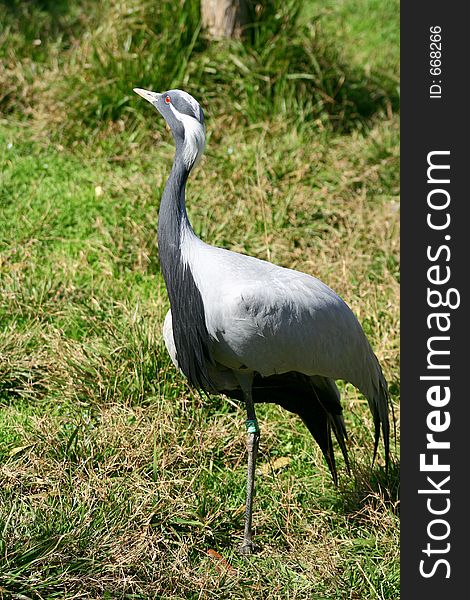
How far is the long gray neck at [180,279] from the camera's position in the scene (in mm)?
3596

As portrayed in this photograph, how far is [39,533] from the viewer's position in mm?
3395

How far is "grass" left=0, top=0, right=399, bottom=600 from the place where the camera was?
11.8 ft

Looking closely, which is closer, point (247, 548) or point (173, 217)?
point (173, 217)

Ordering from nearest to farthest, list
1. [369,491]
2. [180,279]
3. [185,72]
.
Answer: [180,279] → [369,491] → [185,72]

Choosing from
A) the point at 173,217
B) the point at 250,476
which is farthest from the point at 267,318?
the point at 250,476

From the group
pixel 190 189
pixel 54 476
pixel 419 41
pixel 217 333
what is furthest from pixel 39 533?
pixel 190 189

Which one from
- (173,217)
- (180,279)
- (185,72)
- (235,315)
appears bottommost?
(235,315)

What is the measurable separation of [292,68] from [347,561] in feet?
13.2

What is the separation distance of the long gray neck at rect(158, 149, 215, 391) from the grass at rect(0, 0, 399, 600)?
2.07 ft

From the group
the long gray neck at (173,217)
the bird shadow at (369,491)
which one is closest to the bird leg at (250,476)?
the bird shadow at (369,491)

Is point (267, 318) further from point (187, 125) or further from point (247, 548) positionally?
point (247, 548)

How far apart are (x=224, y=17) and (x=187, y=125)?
3240 mm

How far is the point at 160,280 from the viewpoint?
5.36 metres

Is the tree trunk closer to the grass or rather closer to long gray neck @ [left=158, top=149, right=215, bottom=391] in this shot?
the grass
